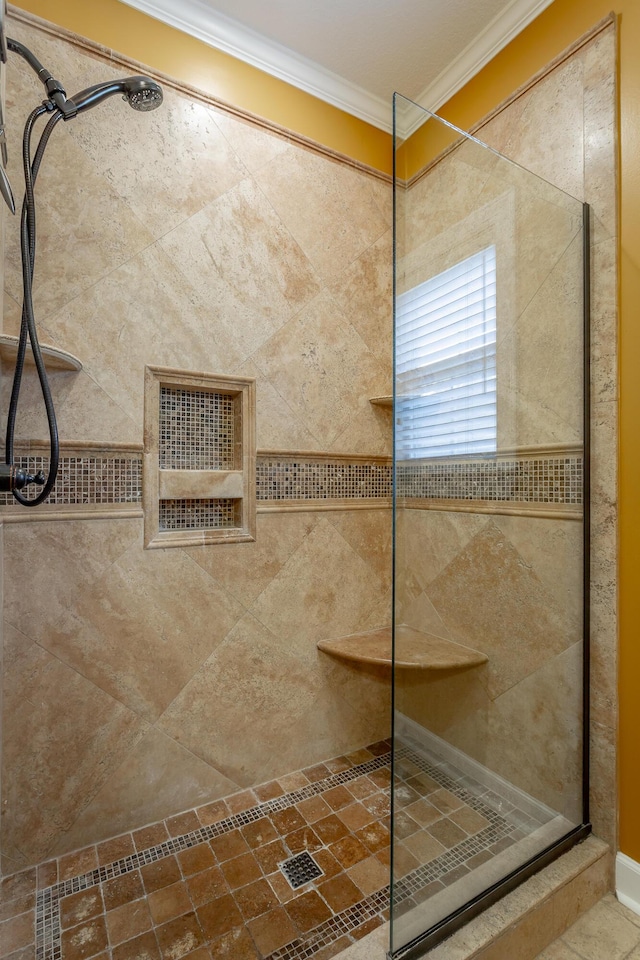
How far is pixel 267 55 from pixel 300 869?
2.82m

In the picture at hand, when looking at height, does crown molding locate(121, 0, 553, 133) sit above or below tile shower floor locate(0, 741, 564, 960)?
above

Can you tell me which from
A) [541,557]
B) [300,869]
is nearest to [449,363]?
[541,557]

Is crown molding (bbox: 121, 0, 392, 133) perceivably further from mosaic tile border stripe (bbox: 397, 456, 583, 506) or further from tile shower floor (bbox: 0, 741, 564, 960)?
tile shower floor (bbox: 0, 741, 564, 960)

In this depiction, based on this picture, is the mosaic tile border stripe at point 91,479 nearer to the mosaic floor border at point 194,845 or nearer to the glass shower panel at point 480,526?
the glass shower panel at point 480,526

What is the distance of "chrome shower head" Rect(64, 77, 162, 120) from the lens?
1264 mm

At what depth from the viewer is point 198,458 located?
1789 mm

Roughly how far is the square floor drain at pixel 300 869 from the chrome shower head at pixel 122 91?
2.17 m

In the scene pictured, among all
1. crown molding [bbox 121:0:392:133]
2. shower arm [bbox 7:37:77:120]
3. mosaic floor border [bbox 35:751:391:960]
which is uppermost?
crown molding [bbox 121:0:392:133]

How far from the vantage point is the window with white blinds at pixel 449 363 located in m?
1.09

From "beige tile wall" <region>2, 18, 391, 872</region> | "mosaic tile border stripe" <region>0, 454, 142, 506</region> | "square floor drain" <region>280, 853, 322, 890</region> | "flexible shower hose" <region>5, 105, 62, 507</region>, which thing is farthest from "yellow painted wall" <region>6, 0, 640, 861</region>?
"mosaic tile border stripe" <region>0, 454, 142, 506</region>

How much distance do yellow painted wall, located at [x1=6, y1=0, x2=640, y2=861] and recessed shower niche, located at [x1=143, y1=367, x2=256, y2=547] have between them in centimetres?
109

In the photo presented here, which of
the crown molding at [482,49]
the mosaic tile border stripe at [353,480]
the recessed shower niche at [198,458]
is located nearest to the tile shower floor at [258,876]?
the mosaic tile border stripe at [353,480]

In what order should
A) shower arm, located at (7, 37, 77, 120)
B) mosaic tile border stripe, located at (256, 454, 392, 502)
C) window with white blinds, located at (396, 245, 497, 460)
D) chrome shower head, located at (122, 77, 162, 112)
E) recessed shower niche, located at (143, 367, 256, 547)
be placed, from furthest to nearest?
mosaic tile border stripe, located at (256, 454, 392, 502)
recessed shower niche, located at (143, 367, 256, 547)
chrome shower head, located at (122, 77, 162, 112)
shower arm, located at (7, 37, 77, 120)
window with white blinds, located at (396, 245, 497, 460)

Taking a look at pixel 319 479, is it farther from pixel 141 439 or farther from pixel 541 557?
pixel 541 557
